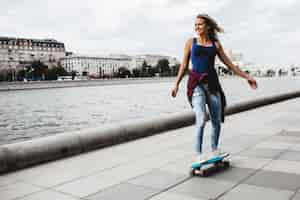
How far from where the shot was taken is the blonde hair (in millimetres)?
4613

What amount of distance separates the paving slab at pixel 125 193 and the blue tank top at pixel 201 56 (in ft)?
5.26

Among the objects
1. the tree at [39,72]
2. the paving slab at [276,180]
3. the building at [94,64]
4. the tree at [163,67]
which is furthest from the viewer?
the tree at [163,67]

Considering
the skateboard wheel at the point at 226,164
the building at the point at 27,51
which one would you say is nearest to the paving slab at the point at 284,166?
the skateboard wheel at the point at 226,164

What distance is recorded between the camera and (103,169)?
204 inches

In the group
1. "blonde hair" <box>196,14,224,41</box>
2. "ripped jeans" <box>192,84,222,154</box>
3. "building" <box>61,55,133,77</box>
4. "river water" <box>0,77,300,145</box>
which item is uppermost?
"building" <box>61,55,133,77</box>

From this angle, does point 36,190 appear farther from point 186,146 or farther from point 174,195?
point 186,146

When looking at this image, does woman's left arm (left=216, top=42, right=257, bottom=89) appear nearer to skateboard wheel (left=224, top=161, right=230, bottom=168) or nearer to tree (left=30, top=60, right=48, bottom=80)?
skateboard wheel (left=224, top=161, right=230, bottom=168)

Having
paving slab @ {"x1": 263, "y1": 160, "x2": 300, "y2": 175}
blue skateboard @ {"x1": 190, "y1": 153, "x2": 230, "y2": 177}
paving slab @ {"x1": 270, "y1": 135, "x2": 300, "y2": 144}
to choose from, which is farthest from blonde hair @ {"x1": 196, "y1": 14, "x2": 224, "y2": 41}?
paving slab @ {"x1": 270, "y1": 135, "x2": 300, "y2": 144}

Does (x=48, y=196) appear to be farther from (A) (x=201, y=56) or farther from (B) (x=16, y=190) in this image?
(A) (x=201, y=56)

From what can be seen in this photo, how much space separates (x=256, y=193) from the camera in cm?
389

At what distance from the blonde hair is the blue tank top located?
0.15m

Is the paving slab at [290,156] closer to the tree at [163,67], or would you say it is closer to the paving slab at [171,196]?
the paving slab at [171,196]

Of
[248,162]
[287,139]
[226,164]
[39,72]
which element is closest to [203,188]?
[226,164]

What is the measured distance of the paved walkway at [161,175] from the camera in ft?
13.2
